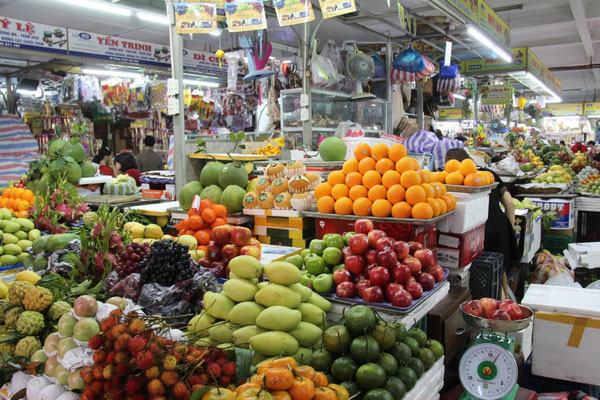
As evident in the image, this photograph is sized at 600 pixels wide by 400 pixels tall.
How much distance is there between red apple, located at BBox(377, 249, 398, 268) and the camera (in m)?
2.45

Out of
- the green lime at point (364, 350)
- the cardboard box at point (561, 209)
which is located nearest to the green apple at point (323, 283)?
the green lime at point (364, 350)

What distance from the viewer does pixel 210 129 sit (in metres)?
10.7

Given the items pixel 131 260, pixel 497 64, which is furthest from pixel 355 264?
pixel 497 64

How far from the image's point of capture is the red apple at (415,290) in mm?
2391

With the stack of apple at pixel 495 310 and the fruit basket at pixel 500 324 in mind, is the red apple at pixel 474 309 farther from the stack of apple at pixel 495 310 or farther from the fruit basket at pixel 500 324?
the fruit basket at pixel 500 324

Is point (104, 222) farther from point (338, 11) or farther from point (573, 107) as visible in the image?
Result: point (573, 107)

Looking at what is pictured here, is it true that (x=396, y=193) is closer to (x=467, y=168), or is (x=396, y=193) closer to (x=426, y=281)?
(x=426, y=281)

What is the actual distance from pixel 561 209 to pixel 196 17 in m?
5.40

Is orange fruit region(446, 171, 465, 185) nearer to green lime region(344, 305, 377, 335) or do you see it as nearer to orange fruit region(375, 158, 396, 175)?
orange fruit region(375, 158, 396, 175)

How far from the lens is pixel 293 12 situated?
4.02 metres

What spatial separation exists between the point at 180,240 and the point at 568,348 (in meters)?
2.32

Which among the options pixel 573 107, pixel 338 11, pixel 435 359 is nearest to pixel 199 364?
pixel 435 359

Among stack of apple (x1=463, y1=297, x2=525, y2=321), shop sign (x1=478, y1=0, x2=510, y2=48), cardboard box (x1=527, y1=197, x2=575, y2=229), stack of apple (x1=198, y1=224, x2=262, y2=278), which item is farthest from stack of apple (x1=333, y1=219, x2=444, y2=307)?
shop sign (x1=478, y1=0, x2=510, y2=48)

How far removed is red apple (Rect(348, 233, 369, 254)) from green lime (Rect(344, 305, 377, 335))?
1.87ft
